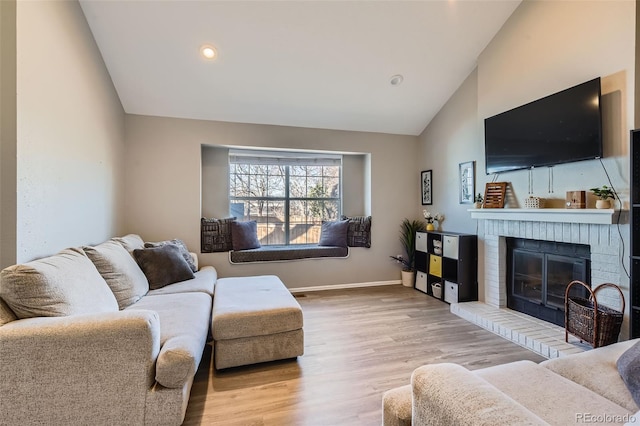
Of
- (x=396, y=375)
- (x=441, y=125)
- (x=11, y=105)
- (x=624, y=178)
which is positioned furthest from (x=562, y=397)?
(x=441, y=125)

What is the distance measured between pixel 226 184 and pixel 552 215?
3789 millimetres

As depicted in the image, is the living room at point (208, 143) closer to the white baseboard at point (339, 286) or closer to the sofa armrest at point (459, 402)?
the white baseboard at point (339, 286)

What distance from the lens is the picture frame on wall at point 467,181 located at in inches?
144

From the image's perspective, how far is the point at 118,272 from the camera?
223cm

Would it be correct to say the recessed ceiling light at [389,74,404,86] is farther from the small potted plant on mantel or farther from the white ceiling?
the small potted plant on mantel

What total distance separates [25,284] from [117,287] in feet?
2.54

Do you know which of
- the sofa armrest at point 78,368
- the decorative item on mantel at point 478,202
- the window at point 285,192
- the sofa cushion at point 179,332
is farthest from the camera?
the window at point 285,192

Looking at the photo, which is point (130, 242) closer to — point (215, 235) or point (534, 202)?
point (215, 235)

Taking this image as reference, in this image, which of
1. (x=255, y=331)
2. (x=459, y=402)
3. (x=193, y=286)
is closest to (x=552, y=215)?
(x=459, y=402)

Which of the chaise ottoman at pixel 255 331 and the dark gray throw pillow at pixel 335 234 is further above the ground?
the dark gray throw pillow at pixel 335 234

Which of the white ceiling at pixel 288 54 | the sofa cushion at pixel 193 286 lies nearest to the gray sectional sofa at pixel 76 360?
the sofa cushion at pixel 193 286

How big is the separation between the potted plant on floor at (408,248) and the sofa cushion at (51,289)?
376cm

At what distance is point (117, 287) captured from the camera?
2174 millimetres

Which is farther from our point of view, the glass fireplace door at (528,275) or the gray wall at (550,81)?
the glass fireplace door at (528,275)
